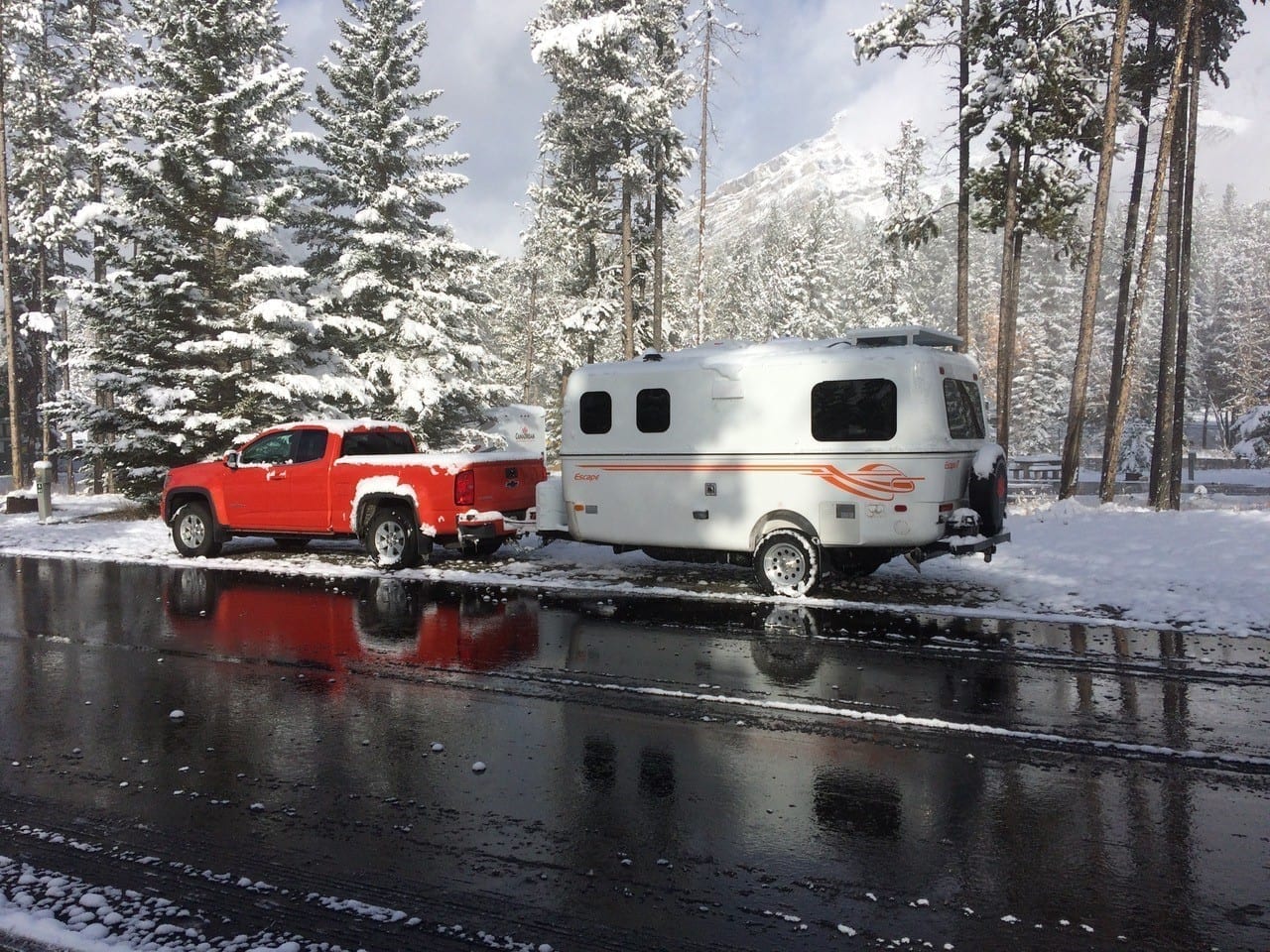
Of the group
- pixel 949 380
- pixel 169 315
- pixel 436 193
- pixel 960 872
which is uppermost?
pixel 436 193

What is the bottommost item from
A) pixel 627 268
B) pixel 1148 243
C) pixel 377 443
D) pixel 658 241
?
pixel 377 443

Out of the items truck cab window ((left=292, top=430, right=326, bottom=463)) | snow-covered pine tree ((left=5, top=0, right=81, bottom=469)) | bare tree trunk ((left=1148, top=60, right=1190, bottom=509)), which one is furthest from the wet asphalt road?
snow-covered pine tree ((left=5, top=0, right=81, bottom=469))

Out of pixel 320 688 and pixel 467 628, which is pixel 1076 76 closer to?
pixel 467 628

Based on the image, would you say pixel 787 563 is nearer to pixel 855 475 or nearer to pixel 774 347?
pixel 855 475

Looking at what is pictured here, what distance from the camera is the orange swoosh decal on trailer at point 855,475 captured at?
31.9ft

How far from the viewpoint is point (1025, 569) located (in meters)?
11.6

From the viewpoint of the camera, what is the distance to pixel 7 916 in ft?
11.5

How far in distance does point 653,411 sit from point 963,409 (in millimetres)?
3819

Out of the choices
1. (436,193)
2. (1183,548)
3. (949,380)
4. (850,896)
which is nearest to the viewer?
(850,896)

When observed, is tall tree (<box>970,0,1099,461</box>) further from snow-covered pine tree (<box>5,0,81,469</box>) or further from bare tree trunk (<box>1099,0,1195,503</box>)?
snow-covered pine tree (<box>5,0,81,469</box>)

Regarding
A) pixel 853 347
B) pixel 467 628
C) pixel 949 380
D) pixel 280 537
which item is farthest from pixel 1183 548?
pixel 280 537

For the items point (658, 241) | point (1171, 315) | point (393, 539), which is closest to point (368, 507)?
point (393, 539)

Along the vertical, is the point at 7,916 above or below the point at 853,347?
below

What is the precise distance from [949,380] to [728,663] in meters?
4.71
